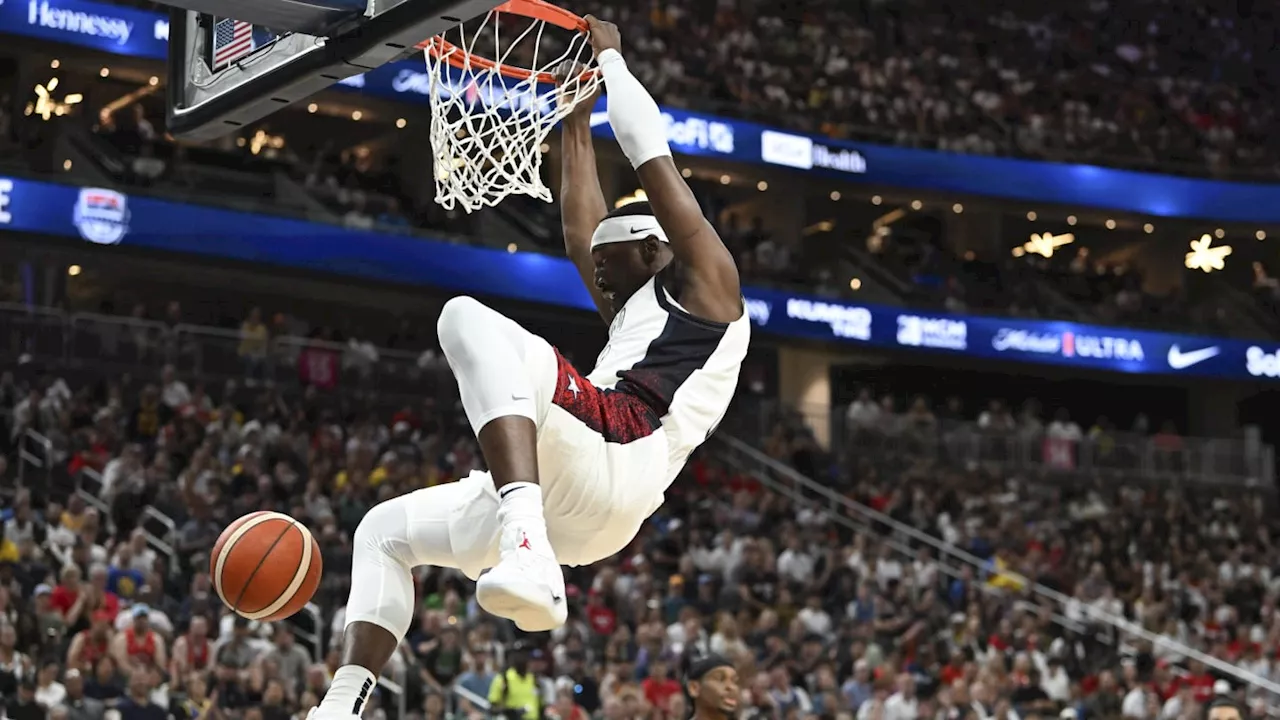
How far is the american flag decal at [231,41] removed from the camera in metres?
6.71

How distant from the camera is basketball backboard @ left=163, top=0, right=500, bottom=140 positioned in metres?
5.95

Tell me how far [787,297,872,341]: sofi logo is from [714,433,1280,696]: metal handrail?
3812 mm

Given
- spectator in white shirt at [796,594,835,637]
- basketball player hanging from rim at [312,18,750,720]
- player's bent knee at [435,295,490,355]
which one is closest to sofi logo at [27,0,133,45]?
spectator in white shirt at [796,594,835,637]

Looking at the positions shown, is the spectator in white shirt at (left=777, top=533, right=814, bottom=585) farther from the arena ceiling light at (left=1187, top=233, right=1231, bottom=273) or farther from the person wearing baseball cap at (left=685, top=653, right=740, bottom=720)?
the arena ceiling light at (left=1187, top=233, right=1231, bottom=273)

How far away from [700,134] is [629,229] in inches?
891

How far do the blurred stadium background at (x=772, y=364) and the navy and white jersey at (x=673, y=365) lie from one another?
23.7ft

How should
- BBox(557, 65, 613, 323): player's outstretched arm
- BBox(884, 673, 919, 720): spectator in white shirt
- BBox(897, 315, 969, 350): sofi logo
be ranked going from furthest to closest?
BBox(897, 315, 969, 350): sofi logo, BBox(884, 673, 919, 720): spectator in white shirt, BBox(557, 65, 613, 323): player's outstretched arm

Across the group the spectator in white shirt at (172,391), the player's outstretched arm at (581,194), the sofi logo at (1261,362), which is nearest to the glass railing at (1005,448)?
the sofi logo at (1261,362)

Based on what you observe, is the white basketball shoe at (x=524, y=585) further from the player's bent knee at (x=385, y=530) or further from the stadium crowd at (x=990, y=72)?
the stadium crowd at (x=990, y=72)

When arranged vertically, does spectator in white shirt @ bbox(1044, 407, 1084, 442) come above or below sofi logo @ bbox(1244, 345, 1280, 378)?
below

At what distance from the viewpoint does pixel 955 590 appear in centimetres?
2125

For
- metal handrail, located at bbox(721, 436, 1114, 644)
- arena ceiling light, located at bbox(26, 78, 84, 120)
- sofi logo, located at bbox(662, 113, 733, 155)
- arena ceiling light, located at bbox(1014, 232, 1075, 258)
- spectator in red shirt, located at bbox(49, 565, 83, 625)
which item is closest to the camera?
spectator in red shirt, located at bbox(49, 565, 83, 625)

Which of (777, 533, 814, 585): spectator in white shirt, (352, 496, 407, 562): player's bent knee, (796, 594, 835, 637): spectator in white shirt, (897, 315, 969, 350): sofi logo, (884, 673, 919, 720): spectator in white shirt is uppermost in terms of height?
(897, 315, 969, 350): sofi logo

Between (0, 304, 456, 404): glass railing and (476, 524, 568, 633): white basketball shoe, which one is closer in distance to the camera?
(476, 524, 568, 633): white basketball shoe
